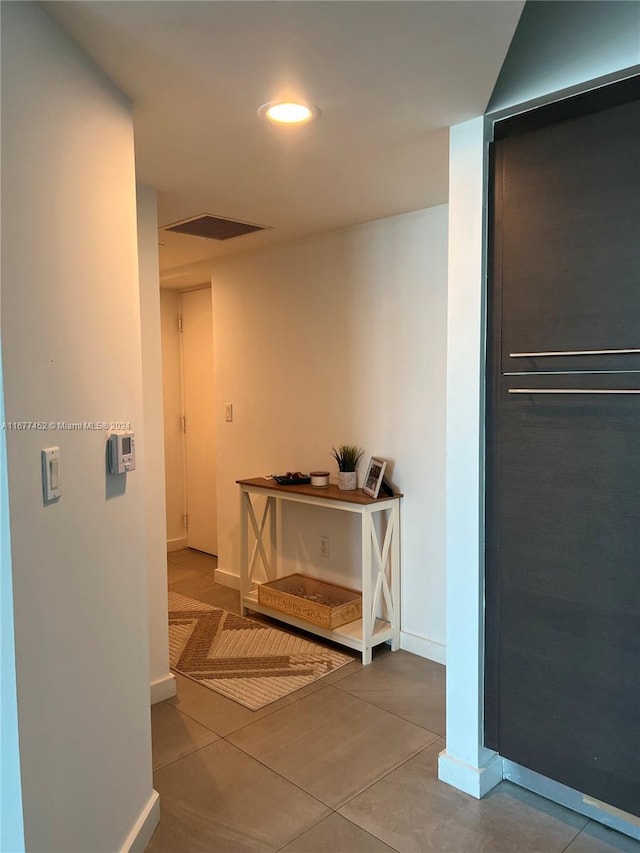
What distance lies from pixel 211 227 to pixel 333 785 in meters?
2.50

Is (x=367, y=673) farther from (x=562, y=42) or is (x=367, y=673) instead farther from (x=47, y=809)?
(x=562, y=42)

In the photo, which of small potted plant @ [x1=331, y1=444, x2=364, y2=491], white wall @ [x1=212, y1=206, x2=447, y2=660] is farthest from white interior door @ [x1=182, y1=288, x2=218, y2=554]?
small potted plant @ [x1=331, y1=444, x2=364, y2=491]

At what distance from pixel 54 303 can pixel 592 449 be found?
1.41 m

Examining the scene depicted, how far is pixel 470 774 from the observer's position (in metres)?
1.97

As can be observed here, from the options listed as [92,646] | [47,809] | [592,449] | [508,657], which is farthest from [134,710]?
[592,449]

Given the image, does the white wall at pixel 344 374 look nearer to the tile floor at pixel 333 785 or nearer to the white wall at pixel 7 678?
the tile floor at pixel 333 785

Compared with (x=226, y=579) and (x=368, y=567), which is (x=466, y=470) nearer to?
(x=368, y=567)

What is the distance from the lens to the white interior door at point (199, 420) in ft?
15.4

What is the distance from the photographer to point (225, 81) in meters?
1.61

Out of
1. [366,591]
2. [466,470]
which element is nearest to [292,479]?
[366,591]

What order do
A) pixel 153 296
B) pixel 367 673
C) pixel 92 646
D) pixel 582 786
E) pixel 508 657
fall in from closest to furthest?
pixel 92 646 → pixel 582 786 → pixel 508 657 → pixel 153 296 → pixel 367 673

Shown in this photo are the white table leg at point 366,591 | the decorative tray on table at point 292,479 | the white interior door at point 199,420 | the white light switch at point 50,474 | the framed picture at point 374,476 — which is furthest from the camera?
the white interior door at point 199,420

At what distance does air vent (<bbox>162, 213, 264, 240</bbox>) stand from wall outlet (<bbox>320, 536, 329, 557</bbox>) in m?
1.71

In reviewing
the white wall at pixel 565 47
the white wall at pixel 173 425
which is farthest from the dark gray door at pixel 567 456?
the white wall at pixel 173 425
